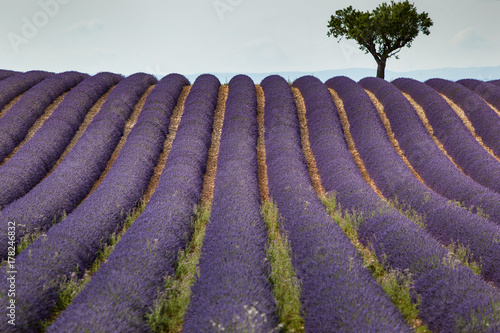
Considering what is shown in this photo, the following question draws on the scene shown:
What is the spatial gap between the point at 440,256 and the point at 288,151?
21.8 feet

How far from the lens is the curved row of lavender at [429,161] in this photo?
8681 mm

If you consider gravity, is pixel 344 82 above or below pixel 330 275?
above

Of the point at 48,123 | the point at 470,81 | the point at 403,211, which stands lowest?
the point at 403,211

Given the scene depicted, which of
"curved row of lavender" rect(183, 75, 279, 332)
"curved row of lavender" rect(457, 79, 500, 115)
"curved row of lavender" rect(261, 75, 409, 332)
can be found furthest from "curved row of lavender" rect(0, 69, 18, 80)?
"curved row of lavender" rect(457, 79, 500, 115)

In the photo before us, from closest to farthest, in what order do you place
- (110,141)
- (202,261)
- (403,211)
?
(202,261), (403,211), (110,141)

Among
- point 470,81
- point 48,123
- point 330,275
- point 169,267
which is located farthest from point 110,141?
point 470,81

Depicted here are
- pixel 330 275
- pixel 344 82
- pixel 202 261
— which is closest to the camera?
pixel 330 275

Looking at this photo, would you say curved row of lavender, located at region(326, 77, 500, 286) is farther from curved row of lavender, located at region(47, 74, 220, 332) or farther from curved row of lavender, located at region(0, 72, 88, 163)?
curved row of lavender, located at region(0, 72, 88, 163)

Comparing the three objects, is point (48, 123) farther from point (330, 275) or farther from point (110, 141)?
point (330, 275)

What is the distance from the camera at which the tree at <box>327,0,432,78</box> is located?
79.4ft

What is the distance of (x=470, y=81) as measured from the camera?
20938mm

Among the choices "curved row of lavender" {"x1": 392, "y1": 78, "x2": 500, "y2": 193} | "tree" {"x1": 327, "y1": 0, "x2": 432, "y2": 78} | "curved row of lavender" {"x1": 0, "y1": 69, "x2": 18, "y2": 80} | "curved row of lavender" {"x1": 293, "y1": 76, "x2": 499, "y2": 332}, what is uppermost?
"tree" {"x1": 327, "y1": 0, "x2": 432, "y2": 78}

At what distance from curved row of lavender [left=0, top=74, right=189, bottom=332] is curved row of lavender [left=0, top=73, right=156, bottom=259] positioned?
0.63 meters

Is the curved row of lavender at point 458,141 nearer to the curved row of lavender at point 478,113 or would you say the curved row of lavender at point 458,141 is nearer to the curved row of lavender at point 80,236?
the curved row of lavender at point 478,113
